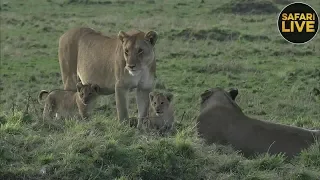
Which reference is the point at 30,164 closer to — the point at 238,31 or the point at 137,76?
the point at 137,76

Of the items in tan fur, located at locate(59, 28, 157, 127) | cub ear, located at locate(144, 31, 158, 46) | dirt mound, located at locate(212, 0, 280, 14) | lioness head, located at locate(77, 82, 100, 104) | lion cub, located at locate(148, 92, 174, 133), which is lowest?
dirt mound, located at locate(212, 0, 280, 14)

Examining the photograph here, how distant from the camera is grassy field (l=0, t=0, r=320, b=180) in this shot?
639cm

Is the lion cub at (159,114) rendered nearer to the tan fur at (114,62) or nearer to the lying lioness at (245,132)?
the tan fur at (114,62)

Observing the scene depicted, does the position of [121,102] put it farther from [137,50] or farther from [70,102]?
[70,102]

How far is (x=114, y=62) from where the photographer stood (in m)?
8.77

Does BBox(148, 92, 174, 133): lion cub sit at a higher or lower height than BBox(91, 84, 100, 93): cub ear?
lower

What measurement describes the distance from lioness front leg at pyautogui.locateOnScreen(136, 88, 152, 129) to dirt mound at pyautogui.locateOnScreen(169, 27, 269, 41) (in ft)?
53.8

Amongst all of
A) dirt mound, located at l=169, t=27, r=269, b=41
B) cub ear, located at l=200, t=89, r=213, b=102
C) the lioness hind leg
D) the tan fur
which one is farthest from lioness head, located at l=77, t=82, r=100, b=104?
dirt mound, located at l=169, t=27, r=269, b=41

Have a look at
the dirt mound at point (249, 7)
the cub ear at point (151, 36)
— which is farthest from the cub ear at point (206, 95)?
the dirt mound at point (249, 7)

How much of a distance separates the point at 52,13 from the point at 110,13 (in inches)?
131

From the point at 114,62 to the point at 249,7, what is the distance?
28.3 metres

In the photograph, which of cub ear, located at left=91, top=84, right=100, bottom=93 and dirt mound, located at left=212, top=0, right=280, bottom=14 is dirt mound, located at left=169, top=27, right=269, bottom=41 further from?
cub ear, located at left=91, top=84, right=100, bottom=93

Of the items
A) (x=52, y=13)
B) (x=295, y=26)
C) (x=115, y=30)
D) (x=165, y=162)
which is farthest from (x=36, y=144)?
(x=52, y=13)

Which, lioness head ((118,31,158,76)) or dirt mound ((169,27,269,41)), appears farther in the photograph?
dirt mound ((169,27,269,41))
